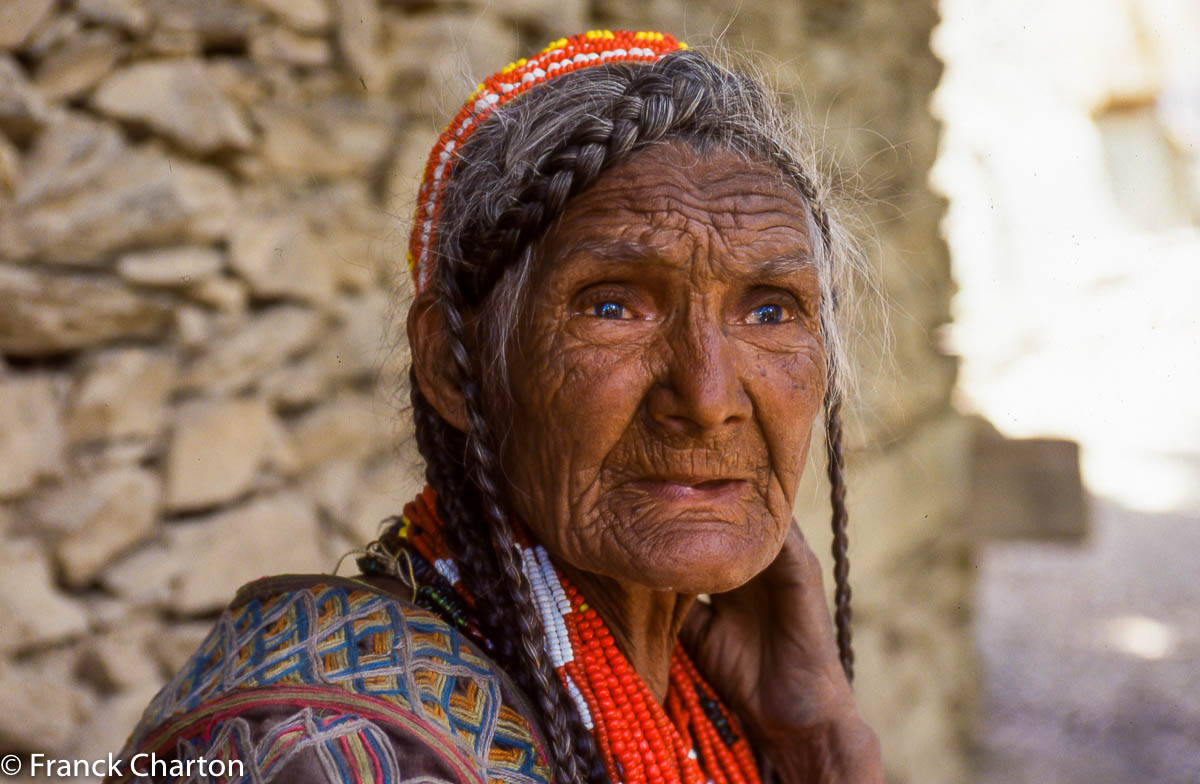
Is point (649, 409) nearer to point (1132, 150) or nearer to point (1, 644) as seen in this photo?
point (1, 644)

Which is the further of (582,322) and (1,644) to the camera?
(1,644)

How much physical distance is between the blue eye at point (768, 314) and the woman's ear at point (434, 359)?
0.47 metres

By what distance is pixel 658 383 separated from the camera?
1575mm

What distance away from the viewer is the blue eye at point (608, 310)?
161cm

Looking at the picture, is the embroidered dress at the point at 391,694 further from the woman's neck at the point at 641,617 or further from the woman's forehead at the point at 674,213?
the woman's forehead at the point at 674,213

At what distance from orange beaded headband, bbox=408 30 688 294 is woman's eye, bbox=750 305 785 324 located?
1.40 ft

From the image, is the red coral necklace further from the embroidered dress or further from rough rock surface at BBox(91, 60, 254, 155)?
rough rock surface at BBox(91, 60, 254, 155)

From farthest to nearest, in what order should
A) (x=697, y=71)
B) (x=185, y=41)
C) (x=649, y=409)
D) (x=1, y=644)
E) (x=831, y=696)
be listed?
(x=185, y=41) → (x=1, y=644) → (x=831, y=696) → (x=697, y=71) → (x=649, y=409)

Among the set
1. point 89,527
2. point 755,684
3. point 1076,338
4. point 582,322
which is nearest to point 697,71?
point 582,322

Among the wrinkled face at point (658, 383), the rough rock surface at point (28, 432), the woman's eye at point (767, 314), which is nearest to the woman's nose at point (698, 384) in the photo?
the wrinkled face at point (658, 383)

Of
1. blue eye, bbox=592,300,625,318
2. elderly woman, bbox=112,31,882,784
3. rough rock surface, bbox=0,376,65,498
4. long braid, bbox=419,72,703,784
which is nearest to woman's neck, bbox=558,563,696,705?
elderly woman, bbox=112,31,882,784

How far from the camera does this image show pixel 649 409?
1.57 meters

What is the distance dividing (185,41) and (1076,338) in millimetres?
9125

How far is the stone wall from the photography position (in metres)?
2.60
